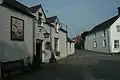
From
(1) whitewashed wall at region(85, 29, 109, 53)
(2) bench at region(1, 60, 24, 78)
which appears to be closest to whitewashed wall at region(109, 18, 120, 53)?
(1) whitewashed wall at region(85, 29, 109, 53)

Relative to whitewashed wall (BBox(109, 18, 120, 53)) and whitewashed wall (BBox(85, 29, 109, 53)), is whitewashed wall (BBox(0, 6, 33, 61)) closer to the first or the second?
whitewashed wall (BBox(109, 18, 120, 53))

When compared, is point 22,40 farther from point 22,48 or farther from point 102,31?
point 102,31

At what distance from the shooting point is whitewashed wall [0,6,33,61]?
11.3 meters

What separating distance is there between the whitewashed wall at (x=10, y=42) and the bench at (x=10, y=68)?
363 millimetres

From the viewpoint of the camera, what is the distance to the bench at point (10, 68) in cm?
1082

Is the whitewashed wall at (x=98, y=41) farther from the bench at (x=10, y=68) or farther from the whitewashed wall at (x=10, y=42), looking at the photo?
the bench at (x=10, y=68)

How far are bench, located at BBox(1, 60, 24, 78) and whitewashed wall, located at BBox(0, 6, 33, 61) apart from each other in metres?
0.36

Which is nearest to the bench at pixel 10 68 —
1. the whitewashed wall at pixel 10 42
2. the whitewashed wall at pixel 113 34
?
the whitewashed wall at pixel 10 42

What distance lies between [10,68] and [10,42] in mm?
1764

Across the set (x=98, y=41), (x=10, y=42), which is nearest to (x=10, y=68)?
(x=10, y=42)

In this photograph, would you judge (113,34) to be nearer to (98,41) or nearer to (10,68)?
(98,41)

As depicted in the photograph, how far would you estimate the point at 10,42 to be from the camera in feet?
39.6

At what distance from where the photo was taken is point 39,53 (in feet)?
58.9

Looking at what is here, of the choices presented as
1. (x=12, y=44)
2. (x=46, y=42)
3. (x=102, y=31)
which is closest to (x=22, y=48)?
(x=12, y=44)
